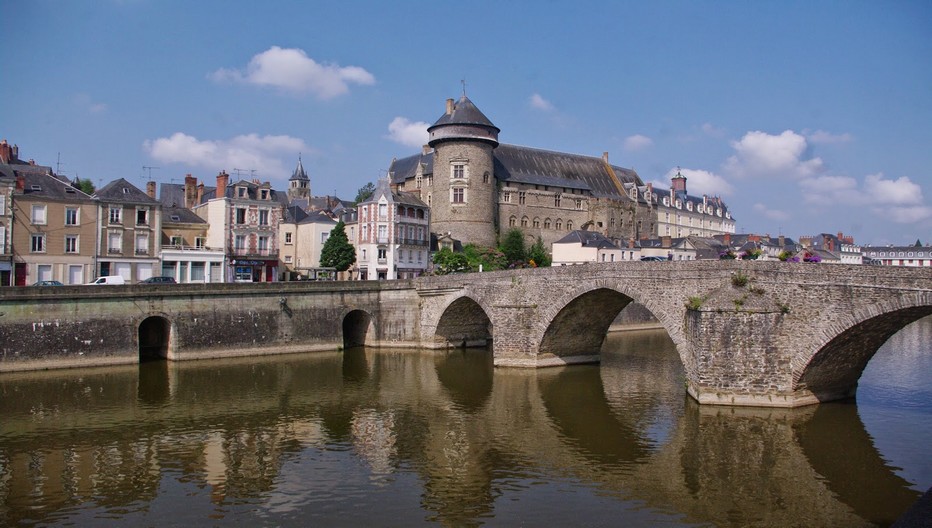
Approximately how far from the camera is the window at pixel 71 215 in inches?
1511

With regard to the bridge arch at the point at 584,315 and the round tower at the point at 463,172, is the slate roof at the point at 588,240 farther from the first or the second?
the bridge arch at the point at 584,315

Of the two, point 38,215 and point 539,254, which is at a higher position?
point 38,215

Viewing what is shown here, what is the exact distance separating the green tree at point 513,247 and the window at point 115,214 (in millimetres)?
31413

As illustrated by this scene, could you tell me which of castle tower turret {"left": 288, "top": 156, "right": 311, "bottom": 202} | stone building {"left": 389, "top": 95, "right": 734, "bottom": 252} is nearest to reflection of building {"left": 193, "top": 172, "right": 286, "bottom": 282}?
stone building {"left": 389, "top": 95, "right": 734, "bottom": 252}

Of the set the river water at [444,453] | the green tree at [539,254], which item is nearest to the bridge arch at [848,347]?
the river water at [444,453]

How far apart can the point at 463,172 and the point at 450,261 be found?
36.9ft

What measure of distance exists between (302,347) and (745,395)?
74.1ft

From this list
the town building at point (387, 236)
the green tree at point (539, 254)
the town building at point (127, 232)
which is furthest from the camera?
the green tree at point (539, 254)

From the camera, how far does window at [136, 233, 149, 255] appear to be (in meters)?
40.9

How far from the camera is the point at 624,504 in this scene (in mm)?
14961

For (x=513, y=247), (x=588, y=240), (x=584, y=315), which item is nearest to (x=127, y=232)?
(x=584, y=315)

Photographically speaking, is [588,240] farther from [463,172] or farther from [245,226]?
[245,226]

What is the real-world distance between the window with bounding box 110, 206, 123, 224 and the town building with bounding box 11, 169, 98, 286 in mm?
851

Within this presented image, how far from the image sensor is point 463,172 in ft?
198
